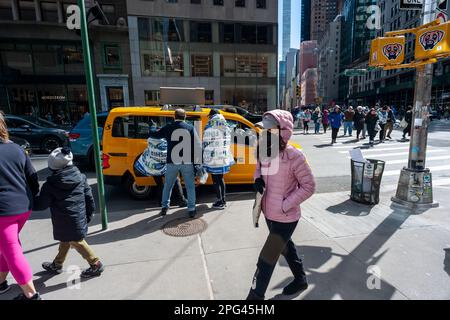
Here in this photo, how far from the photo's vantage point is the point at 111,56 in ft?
84.0

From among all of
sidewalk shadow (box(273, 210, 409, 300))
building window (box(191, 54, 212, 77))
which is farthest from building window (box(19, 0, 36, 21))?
sidewalk shadow (box(273, 210, 409, 300))

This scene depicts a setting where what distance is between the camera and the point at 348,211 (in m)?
5.16

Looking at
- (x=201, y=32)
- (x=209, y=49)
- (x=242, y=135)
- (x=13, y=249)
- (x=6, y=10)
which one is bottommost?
(x=13, y=249)

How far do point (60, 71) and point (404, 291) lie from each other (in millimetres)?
28566

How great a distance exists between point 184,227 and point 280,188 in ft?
8.15

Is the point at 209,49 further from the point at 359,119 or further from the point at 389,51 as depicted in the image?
the point at 389,51

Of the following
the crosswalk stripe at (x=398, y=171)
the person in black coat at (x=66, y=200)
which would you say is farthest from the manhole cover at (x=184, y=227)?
the crosswalk stripe at (x=398, y=171)

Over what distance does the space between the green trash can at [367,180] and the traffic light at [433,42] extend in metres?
2.00

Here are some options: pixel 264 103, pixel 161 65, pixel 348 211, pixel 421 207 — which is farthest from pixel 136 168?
pixel 264 103

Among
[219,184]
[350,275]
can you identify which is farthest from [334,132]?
[350,275]

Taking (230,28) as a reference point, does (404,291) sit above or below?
below

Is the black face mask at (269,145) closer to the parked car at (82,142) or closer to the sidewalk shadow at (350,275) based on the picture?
the sidewalk shadow at (350,275)

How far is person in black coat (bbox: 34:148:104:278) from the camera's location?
285 cm
